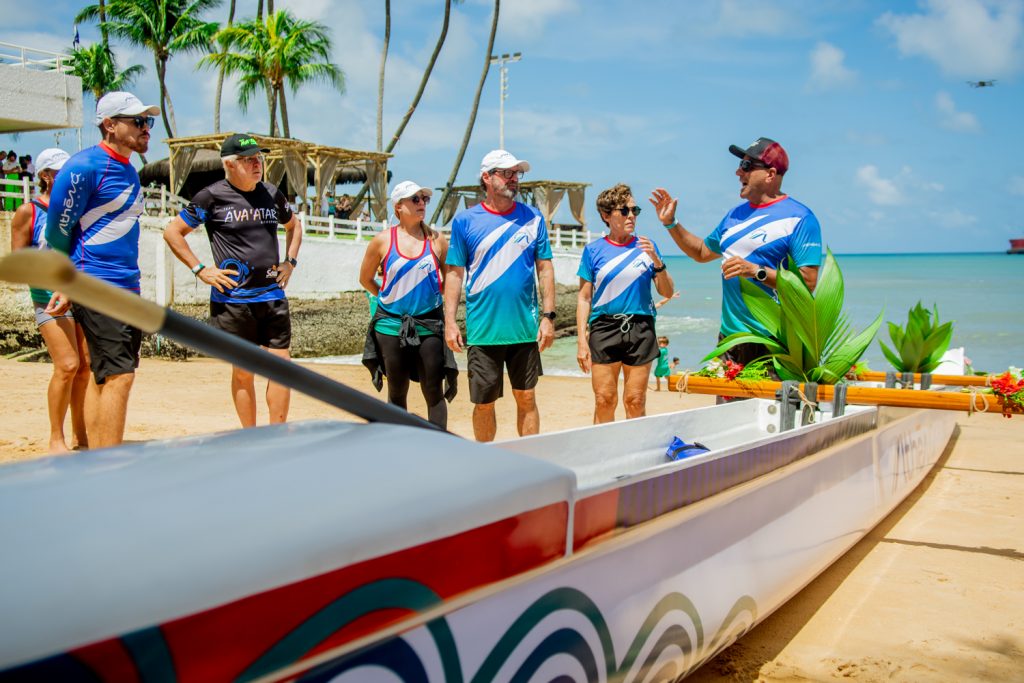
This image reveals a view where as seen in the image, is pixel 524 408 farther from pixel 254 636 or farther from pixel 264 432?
pixel 254 636

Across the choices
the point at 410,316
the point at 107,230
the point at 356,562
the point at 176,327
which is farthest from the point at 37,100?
the point at 356,562

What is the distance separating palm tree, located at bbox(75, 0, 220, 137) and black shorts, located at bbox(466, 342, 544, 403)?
3539 centimetres

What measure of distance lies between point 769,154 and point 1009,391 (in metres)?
1.73

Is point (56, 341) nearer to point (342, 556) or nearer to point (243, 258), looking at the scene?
point (243, 258)

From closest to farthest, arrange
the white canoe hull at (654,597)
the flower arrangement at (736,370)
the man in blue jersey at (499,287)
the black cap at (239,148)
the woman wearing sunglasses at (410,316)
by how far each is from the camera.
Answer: the white canoe hull at (654,597) → the flower arrangement at (736,370) → the black cap at (239,148) → the man in blue jersey at (499,287) → the woman wearing sunglasses at (410,316)

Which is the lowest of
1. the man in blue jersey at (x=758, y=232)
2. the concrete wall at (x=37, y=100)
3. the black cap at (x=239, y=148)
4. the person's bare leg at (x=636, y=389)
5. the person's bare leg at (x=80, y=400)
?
the person's bare leg at (x=80, y=400)

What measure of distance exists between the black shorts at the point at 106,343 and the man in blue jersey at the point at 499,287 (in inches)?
71.8

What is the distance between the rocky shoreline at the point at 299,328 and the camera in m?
13.5

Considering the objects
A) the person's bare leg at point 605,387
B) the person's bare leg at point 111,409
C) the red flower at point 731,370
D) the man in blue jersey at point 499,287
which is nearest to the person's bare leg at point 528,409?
the man in blue jersey at point 499,287

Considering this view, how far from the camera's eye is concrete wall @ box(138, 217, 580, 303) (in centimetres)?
1716

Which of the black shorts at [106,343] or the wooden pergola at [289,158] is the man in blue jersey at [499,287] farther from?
the wooden pergola at [289,158]

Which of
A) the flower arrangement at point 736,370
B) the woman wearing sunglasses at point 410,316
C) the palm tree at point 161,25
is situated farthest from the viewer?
the palm tree at point 161,25

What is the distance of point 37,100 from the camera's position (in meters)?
19.4

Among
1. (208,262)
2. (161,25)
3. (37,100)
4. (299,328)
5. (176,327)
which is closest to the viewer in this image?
(176,327)
